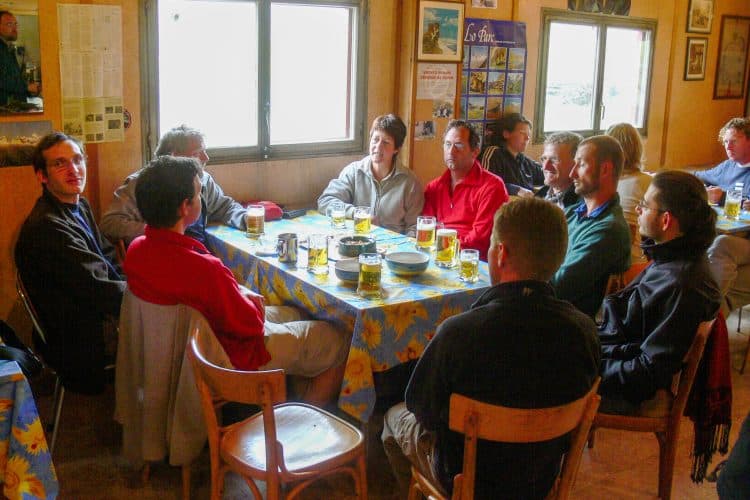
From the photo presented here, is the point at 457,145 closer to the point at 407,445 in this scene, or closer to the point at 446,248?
the point at 446,248

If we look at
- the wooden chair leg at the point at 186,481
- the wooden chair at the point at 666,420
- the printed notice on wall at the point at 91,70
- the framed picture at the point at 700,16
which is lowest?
the wooden chair leg at the point at 186,481

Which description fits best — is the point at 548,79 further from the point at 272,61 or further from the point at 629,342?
the point at 629,342

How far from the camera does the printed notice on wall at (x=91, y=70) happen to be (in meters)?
3.54

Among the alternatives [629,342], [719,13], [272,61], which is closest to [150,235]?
[629,342]

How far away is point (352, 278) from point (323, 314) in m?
0.17

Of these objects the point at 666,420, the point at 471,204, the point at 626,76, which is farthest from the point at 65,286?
the point at 626,76

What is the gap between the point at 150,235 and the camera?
2.57 m

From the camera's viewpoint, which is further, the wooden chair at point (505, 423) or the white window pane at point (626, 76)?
the white window pane at point (626, 76)

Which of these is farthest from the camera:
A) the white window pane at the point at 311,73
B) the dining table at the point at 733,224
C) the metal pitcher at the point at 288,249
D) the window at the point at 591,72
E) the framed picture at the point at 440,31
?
the window at the point at 591,72

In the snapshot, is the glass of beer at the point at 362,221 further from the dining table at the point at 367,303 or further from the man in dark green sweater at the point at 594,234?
the man in dark green sweater at the point at 594,234

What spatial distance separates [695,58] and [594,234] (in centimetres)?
438

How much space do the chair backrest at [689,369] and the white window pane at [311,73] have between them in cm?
261

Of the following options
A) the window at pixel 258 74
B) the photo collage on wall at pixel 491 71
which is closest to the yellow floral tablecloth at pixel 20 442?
the window at pixel 258 74

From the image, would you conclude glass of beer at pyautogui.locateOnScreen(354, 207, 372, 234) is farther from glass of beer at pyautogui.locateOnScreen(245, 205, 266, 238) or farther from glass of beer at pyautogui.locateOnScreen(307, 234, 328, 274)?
glass of beer at pyautogui.locateOnScreen(307, 234, 328, 274)
